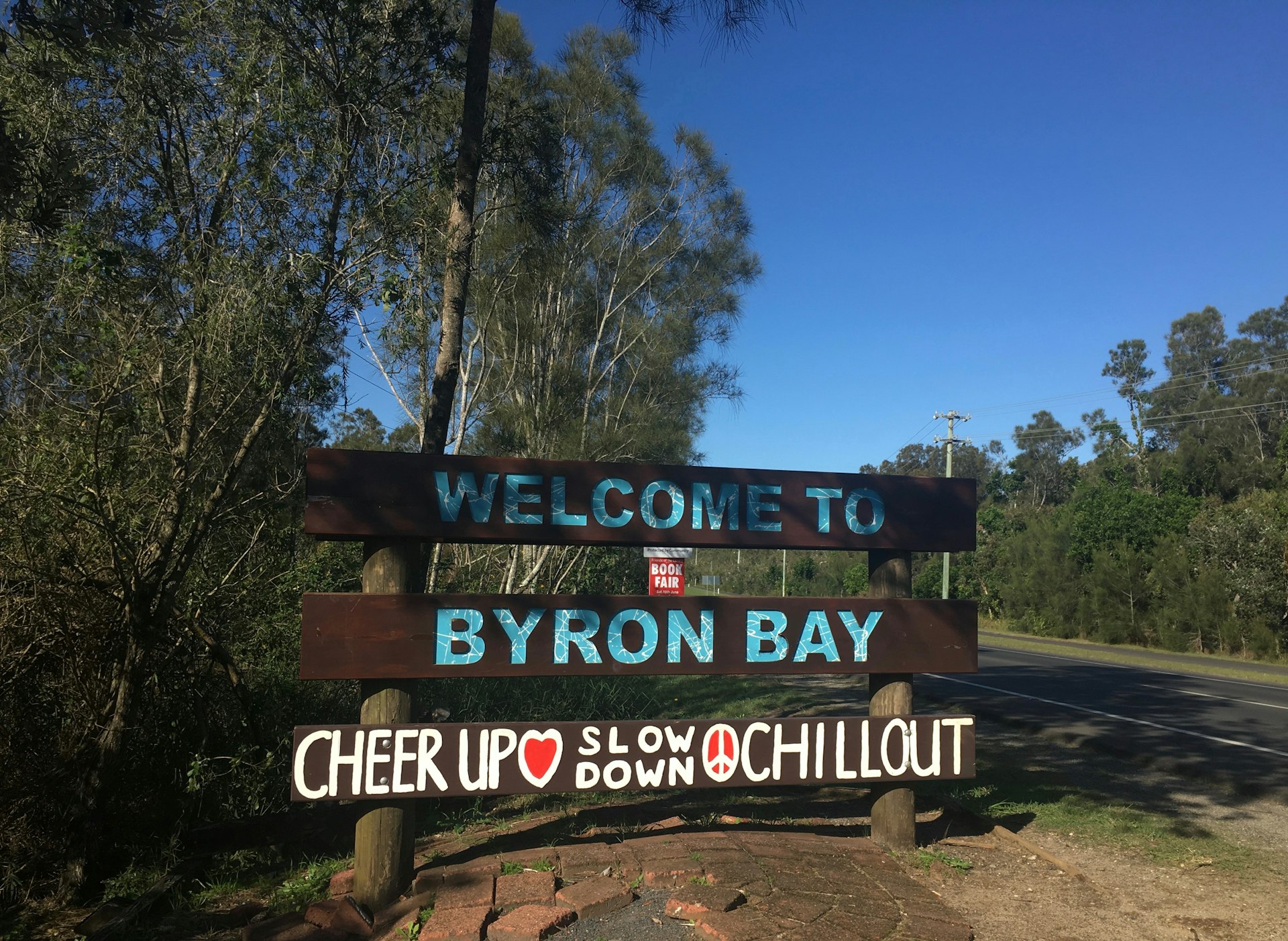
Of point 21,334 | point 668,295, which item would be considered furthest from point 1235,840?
point 668,295

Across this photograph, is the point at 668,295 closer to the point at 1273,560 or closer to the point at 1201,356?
the point at 1273,560

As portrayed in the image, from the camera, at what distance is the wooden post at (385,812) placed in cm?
489

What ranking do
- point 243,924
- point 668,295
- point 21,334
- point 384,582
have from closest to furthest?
point 243,924 < point 384,582 < point 21,334 < point 668,295

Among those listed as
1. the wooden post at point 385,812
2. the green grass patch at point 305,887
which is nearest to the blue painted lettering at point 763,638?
the wooden post at point 385,812

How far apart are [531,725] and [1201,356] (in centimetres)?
7672

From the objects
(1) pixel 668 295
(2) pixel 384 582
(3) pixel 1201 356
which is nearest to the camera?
(2) pixel 384 582

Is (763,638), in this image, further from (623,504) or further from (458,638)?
(458,638)

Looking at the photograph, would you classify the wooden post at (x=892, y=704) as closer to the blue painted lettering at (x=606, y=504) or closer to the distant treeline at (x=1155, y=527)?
the blue painted lettering at (x=606, y=504)

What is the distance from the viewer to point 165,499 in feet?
18.5

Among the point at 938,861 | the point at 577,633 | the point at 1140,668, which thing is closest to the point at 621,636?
the point at 577,633

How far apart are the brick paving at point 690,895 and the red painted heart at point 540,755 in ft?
1.65

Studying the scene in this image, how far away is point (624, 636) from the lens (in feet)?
17.9

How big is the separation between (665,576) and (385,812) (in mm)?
10690

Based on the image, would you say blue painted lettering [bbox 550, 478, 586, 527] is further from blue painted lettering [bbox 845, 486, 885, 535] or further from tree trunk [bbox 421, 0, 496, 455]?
tree trunk [bbox 421, 0, 496, 455]
